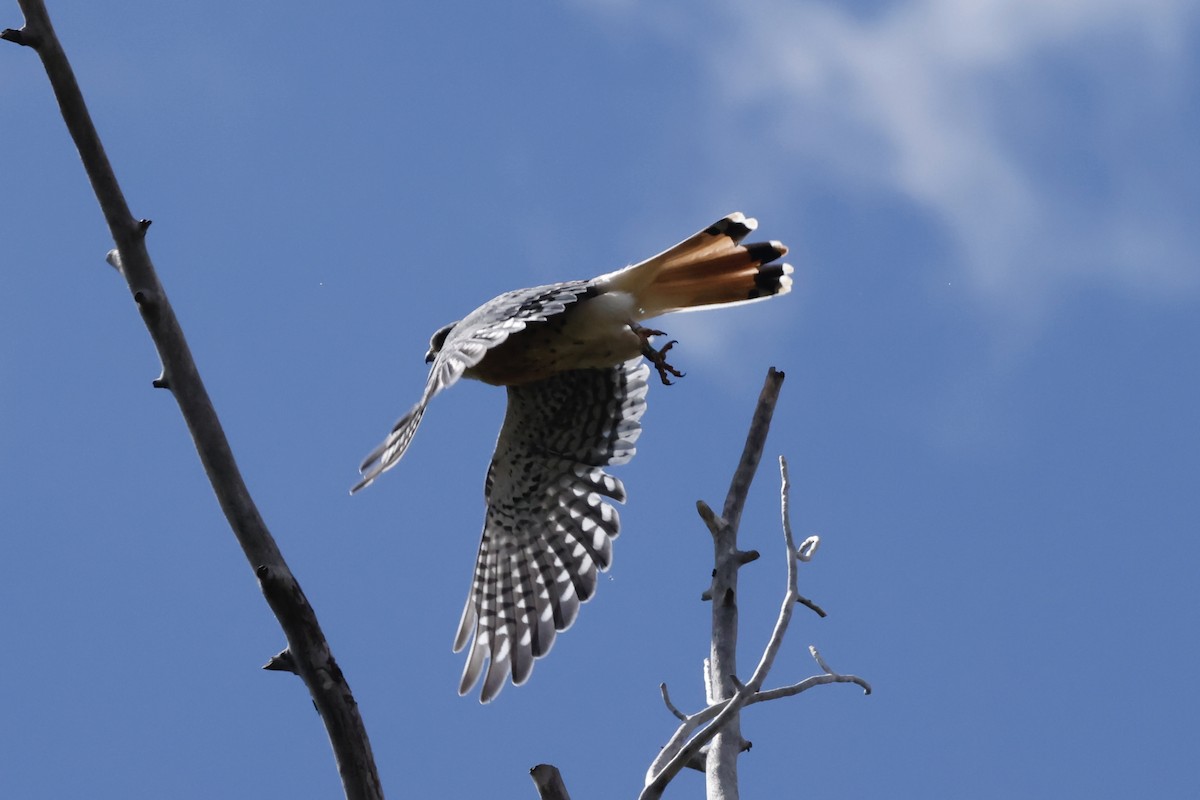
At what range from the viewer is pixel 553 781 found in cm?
299

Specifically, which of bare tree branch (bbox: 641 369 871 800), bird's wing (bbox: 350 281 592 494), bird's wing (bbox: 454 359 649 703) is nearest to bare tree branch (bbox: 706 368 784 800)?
bare tree branch (bbox: 641 369 871 800)

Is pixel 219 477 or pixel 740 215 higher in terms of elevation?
pixel 740 215

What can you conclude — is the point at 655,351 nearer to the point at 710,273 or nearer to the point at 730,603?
the point at 710,273

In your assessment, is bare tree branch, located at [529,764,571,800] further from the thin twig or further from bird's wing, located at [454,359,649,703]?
bird's wing, located at [454,359,649,703]

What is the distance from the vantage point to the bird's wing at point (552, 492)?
569 cm

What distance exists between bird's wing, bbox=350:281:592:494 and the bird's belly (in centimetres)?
12

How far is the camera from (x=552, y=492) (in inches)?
232

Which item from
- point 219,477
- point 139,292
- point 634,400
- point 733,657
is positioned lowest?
point 733,657

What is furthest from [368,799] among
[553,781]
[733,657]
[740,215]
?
[740,215]

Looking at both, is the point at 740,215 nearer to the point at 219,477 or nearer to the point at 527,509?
the point at 527,509

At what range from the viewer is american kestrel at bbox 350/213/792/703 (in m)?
5.15

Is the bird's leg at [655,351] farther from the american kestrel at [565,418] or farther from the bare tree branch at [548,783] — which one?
the bare tree branch at [548,783]

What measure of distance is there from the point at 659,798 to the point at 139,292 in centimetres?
165

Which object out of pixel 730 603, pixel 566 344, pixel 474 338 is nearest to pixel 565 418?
pixel 566 344
